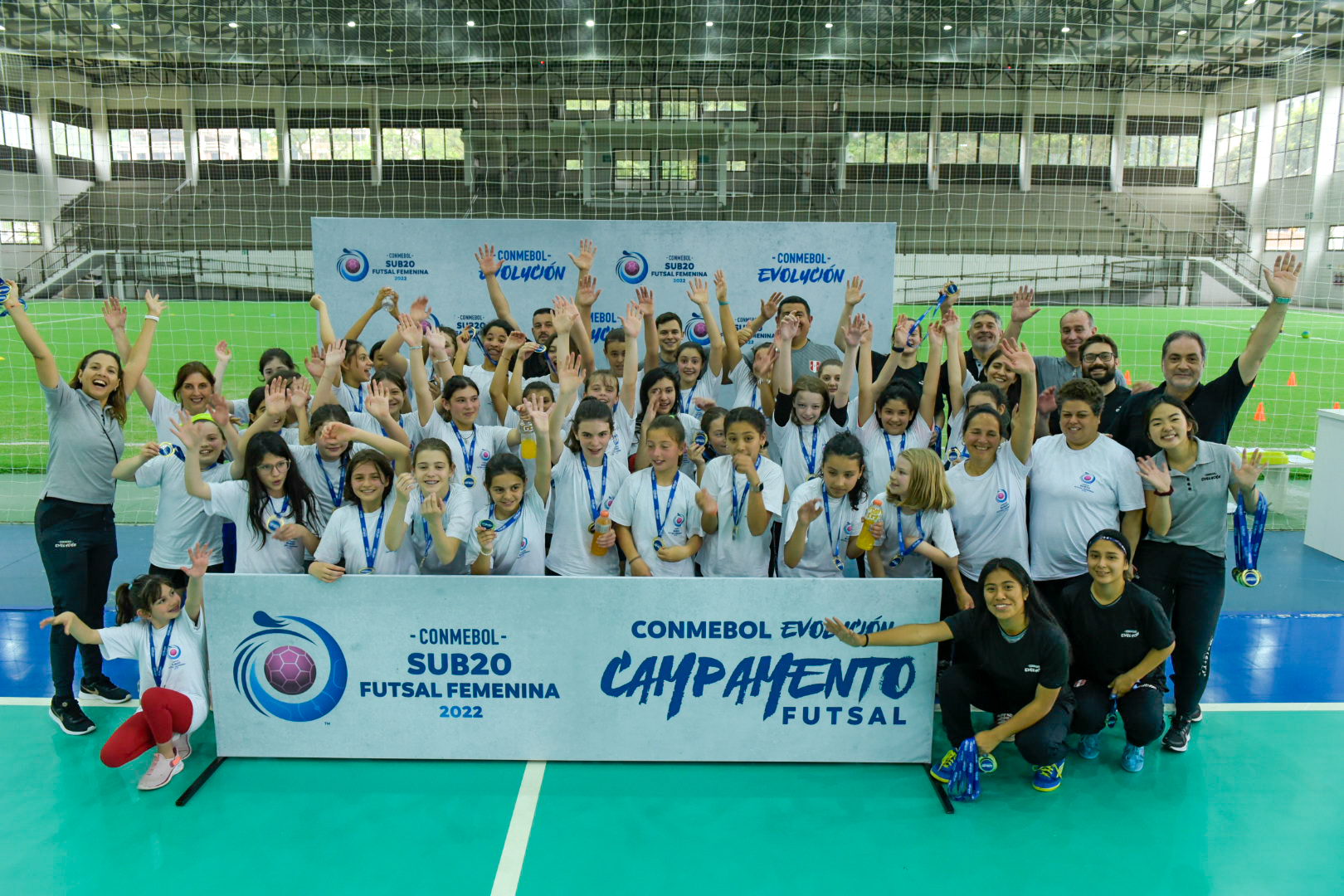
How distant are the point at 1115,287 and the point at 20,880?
27698mm

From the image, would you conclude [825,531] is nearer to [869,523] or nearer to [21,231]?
[869,523]

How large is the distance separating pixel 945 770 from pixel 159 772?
3.82 m

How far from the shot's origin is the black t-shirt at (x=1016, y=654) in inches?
161

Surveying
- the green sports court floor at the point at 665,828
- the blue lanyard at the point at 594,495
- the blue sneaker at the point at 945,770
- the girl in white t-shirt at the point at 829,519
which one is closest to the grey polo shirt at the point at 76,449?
the green sports court floor at the point at 665,828

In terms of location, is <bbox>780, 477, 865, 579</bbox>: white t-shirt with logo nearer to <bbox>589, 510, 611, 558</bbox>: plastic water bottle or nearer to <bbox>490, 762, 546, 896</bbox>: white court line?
<bbox>589, 510, 611, 558</bbox>: plastic water bottle

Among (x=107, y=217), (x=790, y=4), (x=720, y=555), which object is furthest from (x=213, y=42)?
(x=720, y=555)

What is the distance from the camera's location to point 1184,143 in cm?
3014

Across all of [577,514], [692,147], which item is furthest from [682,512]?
[692,147]

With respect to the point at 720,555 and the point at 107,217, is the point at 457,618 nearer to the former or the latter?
the point at 720,555

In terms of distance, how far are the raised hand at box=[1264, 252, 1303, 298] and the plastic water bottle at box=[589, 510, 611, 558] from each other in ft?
12.3

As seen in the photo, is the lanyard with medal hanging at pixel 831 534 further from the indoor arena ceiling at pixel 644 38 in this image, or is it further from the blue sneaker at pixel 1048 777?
the indoor arena ceiling at pixel 644 38

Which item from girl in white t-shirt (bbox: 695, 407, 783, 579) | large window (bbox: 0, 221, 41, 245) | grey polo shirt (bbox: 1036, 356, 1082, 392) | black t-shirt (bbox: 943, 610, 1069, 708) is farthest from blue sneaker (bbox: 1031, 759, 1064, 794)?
large window (bbox: 0, 221, 41, 245)

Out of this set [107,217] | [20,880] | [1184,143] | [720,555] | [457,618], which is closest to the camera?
[20,880]

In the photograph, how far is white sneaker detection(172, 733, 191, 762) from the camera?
4.34 meters
